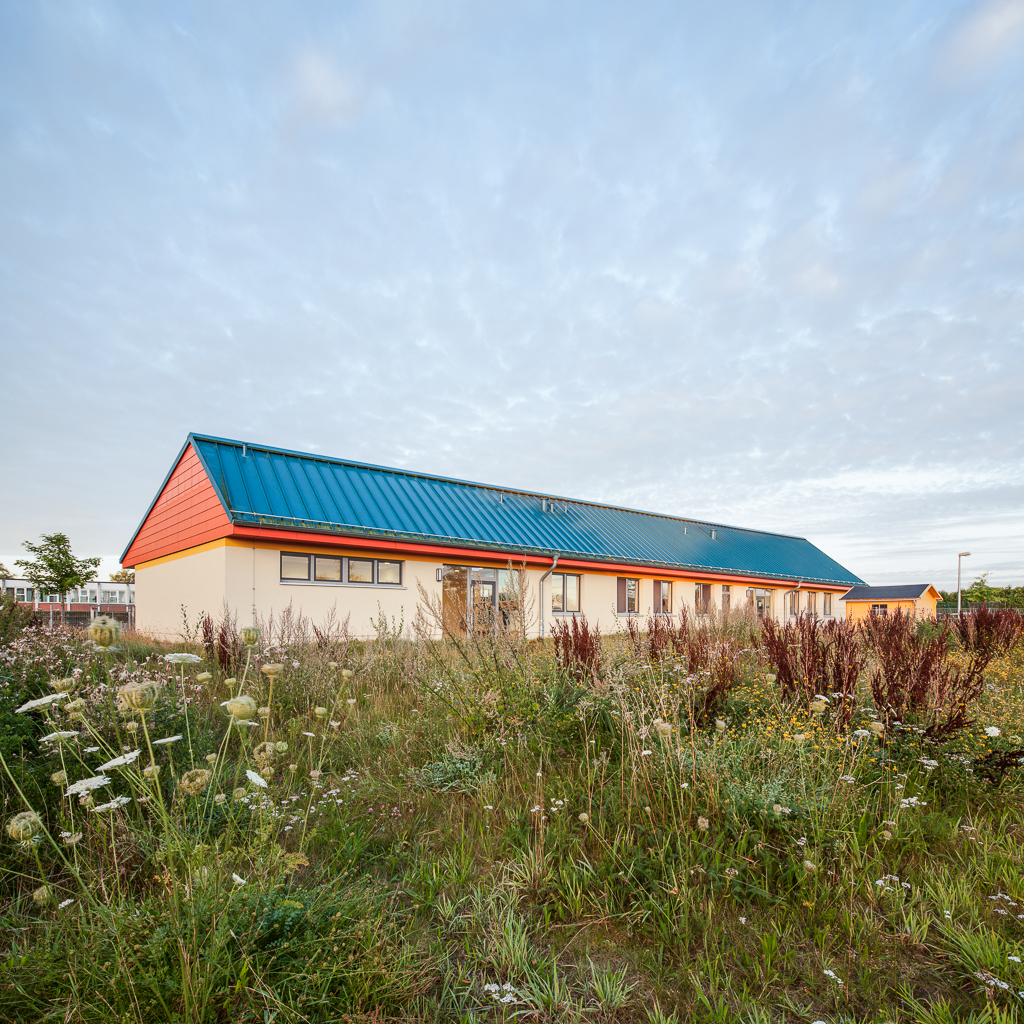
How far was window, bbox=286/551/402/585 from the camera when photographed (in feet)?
42.7

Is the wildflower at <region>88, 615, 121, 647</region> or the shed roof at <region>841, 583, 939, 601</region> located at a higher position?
the wildflower at <region>88, 615, 121, 647</region>

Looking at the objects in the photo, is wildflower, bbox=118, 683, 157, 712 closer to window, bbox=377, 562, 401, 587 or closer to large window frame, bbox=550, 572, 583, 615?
window, bbox=377, 562, 401, 587

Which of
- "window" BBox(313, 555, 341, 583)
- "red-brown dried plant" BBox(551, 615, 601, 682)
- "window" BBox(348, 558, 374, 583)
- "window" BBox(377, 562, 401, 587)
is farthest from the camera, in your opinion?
"window" BBox(377, 562, 401, 587)

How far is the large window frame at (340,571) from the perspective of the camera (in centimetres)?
1300

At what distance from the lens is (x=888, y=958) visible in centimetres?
207

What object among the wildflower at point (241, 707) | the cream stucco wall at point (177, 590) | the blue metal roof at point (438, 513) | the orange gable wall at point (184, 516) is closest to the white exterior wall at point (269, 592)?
the cream stucco wall at point (177, 590)

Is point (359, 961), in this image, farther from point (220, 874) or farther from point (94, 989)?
point (94, 989)

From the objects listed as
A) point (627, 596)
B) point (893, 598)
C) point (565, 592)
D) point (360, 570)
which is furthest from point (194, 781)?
point (893, 598)

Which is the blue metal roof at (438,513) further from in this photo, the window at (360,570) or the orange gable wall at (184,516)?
the window at (360,570)

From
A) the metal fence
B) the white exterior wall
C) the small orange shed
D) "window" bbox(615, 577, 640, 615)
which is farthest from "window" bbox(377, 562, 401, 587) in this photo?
the small orange shed

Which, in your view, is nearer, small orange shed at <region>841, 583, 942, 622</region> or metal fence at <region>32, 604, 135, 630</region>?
metal fence at <region>32, 604, 135, 630</region>

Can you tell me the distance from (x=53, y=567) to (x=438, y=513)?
63.9 ft

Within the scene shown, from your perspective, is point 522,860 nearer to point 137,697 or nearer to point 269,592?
point 137,697

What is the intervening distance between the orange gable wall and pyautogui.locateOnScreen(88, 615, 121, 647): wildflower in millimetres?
10491
